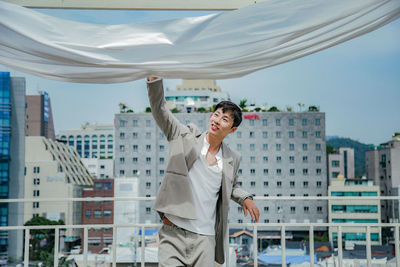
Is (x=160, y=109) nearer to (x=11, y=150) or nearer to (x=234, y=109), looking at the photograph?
(x=234, y=109)

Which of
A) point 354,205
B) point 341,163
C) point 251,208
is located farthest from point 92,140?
point 251,208

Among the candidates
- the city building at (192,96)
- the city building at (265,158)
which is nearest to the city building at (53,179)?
the city building at (265,158)

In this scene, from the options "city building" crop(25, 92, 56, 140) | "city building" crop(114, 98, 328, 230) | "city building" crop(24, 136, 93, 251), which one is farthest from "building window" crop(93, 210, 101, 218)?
"city building" crop(25, 92, 56, 140)

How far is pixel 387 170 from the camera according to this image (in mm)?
39562

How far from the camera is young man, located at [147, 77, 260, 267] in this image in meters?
1.44

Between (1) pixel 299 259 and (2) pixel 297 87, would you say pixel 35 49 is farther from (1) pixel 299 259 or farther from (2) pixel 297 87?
(2) pixel 297 87

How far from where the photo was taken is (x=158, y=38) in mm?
1426

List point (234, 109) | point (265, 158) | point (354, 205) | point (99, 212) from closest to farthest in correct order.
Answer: point (234, 109), point (354, 205), point (99, 212), point (265, 158)

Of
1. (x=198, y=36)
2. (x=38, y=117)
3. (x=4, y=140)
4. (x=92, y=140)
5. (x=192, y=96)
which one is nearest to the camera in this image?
(x=198, y=36)

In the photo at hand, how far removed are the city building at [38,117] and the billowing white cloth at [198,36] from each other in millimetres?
42378

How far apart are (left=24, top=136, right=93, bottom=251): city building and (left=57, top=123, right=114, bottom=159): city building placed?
1.59 meters

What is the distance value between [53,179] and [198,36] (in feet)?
133

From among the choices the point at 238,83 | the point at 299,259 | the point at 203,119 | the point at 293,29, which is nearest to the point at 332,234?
the point at 299,259

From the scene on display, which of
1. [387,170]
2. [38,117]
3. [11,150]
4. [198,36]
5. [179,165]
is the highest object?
[38,117]
